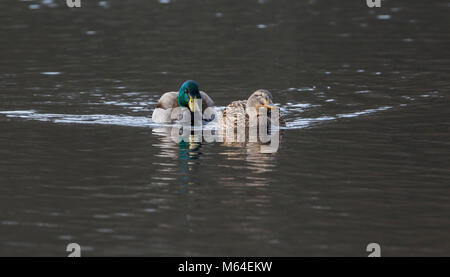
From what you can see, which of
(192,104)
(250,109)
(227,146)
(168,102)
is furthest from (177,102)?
(227,146)

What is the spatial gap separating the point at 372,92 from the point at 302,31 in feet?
25.6

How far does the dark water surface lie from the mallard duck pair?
1.58 feet

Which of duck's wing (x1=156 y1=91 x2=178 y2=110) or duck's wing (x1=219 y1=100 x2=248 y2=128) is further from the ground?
duck's wing (x1=156 y1=91 x2=178 y2=110)

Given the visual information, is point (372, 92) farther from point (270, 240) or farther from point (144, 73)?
point (270, 240)

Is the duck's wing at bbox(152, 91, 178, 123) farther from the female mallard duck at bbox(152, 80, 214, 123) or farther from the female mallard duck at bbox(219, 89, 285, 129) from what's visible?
the female mallard duck at bbox(219, 89, 285, 129)

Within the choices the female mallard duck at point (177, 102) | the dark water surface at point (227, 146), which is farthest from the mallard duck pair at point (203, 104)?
the dark water surface at point (227, 146)

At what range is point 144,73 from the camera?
67.6ft

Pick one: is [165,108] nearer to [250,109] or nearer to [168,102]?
[168,102]

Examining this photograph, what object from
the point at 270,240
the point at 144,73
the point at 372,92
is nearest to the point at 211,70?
the point at 144,73

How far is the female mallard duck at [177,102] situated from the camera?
1602 centimetres

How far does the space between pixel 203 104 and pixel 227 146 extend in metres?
2.91

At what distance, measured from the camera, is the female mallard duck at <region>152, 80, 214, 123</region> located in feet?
52.5

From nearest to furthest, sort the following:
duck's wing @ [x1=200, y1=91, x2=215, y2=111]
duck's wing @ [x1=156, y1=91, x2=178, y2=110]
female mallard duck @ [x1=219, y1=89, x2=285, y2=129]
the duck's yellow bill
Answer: female mallard duck @ [x1=219, y1=89, x2=285, y2=129] < the duck's yellow bill < duck's wing @ [x1=156, y1=91, x2=178, y2=110] < duck's wing @ [x1=200, y1=91, x2=215, y2=111]

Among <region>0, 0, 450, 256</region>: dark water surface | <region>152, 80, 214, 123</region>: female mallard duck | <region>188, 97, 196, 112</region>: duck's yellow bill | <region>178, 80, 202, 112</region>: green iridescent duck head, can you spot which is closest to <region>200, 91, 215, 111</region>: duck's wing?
<region>152, 80, 214, 123</region>: female mallard duck
